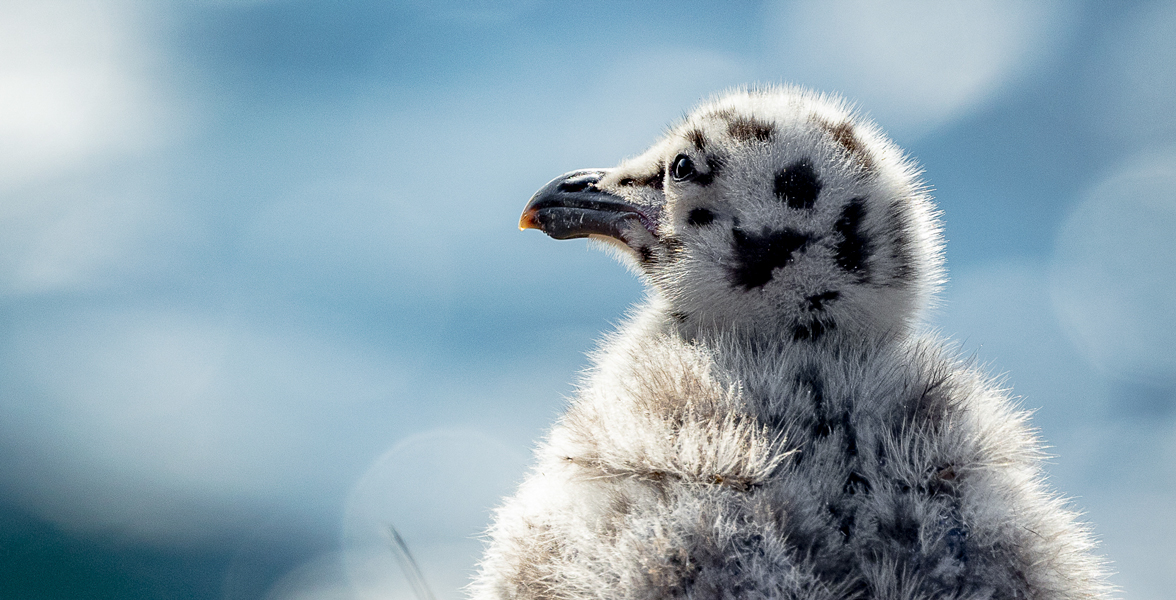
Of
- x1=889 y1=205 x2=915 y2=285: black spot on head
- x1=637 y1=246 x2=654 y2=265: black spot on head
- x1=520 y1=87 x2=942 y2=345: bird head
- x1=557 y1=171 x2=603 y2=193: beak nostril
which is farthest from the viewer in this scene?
x1=557 y1=171 x2=603 y2=193: beak nostril

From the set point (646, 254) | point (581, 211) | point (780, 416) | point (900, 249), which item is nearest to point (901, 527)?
point (780, 416)

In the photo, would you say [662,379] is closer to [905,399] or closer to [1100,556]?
[905,399]

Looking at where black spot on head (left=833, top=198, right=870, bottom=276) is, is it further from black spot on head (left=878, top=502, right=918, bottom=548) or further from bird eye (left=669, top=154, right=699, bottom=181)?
black spot on head (left=878, top=502, right=918, bottom=548)

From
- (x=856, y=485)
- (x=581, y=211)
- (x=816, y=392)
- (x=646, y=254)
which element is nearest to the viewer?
(x=856, y=485)

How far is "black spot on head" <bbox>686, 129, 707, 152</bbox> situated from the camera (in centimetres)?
260

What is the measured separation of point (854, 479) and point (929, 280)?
1044 mm

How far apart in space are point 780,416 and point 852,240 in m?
→ 0.71

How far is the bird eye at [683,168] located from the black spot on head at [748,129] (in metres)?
0.16

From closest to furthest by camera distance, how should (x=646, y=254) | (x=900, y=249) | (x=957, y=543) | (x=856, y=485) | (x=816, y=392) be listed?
(x=957, y=543) → (x=856, y=485) → (x=816, y=392) → (x=900, y=249) → (x=646, y=254)

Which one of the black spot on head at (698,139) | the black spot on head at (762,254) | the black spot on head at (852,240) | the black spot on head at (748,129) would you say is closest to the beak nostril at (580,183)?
A: the black spot on head at (698,139)

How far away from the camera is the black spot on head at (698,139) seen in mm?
2600

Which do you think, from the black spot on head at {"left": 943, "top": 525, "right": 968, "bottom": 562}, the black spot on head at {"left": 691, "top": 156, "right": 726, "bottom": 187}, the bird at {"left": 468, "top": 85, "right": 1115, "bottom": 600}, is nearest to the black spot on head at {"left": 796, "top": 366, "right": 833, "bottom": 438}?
the bird at {"left": 468, "top": 85, "right": 1115, "bottom": 600}

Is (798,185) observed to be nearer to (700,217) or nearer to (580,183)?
(700,217)

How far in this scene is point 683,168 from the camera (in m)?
2.63
